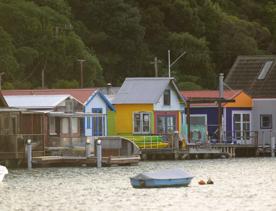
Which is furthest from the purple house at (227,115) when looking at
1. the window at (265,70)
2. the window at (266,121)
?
the window at (265,70)

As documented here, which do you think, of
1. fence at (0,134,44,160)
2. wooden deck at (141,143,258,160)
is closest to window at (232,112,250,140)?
wooden deck at (141,143,258,160)

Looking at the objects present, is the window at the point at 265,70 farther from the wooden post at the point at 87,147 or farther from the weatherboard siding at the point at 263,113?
the wooden post at the point at 87,147

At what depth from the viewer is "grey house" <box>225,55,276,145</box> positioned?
10394 cm

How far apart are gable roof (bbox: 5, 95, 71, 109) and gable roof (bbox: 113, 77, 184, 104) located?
346 inches

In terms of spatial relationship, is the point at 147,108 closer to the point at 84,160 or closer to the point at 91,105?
the point at 91,105

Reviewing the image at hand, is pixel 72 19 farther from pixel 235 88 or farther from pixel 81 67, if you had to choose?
pixel 235 88

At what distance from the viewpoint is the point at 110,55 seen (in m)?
157

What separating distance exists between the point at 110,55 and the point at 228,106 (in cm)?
5522

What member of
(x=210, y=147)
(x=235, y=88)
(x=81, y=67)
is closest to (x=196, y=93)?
(x=235, y=88)

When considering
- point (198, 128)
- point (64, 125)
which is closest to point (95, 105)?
point (64, 125)

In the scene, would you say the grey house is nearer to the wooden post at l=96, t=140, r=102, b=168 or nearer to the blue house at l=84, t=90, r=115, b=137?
the blue house at l=84, t=90, r=115, b=137

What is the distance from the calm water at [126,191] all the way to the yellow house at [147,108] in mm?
17186

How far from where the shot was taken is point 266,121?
342ft

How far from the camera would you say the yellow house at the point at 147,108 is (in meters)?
98.9
